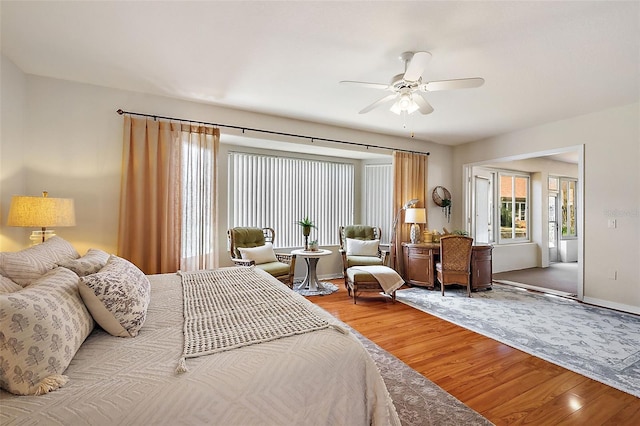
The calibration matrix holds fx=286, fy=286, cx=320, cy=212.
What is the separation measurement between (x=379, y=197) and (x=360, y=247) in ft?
4.33

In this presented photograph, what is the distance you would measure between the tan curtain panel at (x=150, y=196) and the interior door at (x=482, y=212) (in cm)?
570

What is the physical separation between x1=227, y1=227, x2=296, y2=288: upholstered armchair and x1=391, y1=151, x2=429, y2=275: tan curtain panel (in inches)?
84.9

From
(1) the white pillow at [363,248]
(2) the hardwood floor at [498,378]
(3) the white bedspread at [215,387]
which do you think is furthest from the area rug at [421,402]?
(1) the white pillow at [363,248]

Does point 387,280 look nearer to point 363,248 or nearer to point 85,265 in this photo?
point 363,248

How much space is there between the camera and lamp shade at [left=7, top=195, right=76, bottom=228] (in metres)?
2.35

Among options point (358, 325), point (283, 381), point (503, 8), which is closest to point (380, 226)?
point (358, 325)

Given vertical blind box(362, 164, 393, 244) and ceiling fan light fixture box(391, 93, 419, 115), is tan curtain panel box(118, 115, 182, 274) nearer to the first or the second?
ceiling fan light fixture box(391, 93, 419, 115)

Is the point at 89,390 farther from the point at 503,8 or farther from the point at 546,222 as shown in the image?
the point at 546,222

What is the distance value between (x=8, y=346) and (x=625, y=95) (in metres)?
5.56

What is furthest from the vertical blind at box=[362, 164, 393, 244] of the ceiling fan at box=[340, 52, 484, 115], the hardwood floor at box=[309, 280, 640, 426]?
the ceiling fan at box=[340, 52, 484, 115]

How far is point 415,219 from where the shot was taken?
16.4 feet

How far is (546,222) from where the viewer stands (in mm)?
6711

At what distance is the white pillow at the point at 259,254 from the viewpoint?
4081 mm

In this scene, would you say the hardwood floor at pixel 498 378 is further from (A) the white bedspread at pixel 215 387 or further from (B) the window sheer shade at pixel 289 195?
(B) the window sheer shade at pixel 289 195
